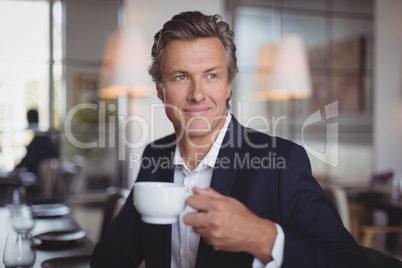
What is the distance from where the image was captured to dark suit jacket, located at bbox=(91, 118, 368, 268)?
3.54 feet

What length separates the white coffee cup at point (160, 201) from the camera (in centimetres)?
92

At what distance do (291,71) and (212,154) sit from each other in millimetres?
3012

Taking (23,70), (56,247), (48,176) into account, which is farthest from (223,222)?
(48,176)

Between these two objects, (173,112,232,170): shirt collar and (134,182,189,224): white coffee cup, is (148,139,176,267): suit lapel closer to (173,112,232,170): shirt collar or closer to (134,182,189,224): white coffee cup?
(173,112,232,170): shirt collar

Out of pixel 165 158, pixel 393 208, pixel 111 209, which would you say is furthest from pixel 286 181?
pixel 393 208

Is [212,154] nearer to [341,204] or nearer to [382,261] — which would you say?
[382,261]

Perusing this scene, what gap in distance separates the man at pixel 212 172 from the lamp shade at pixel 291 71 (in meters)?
2.81

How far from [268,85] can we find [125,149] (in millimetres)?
1574

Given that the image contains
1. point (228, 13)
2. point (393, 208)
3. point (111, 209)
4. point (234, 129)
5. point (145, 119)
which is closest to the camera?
point (234, 129)

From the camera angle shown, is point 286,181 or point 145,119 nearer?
point 286,181

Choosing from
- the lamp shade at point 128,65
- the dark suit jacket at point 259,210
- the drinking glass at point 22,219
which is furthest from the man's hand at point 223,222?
the lamp shade at point 128,65

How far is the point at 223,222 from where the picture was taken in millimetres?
862

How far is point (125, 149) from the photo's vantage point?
4.41 metres

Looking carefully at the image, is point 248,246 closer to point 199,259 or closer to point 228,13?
point 199,259
